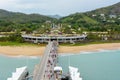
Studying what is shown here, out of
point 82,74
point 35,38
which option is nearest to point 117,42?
point 35,38

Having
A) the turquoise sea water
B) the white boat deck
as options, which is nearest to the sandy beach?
the turquoise sea water

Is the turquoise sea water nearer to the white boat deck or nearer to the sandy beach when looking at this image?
the white boat deck

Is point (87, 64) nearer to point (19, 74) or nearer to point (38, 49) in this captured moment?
point (19, 74)

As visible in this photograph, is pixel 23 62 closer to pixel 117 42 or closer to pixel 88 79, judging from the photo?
pixel 88 79

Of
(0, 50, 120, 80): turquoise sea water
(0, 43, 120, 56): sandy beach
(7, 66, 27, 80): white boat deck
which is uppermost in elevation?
(0, 43, 120, 56): sandy beach

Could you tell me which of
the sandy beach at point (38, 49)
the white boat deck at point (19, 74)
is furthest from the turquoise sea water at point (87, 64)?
the sandy beach at point (38, 49)

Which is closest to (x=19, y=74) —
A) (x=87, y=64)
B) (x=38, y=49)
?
(x=87, y=64)

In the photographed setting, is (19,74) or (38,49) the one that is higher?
(38,49)

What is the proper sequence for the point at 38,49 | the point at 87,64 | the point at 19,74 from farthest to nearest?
the point at 38,49, the point at 87,64, the point at 19,74

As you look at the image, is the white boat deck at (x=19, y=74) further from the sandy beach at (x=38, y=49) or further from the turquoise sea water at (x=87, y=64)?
the sandy beach at (x=38, y=49)
